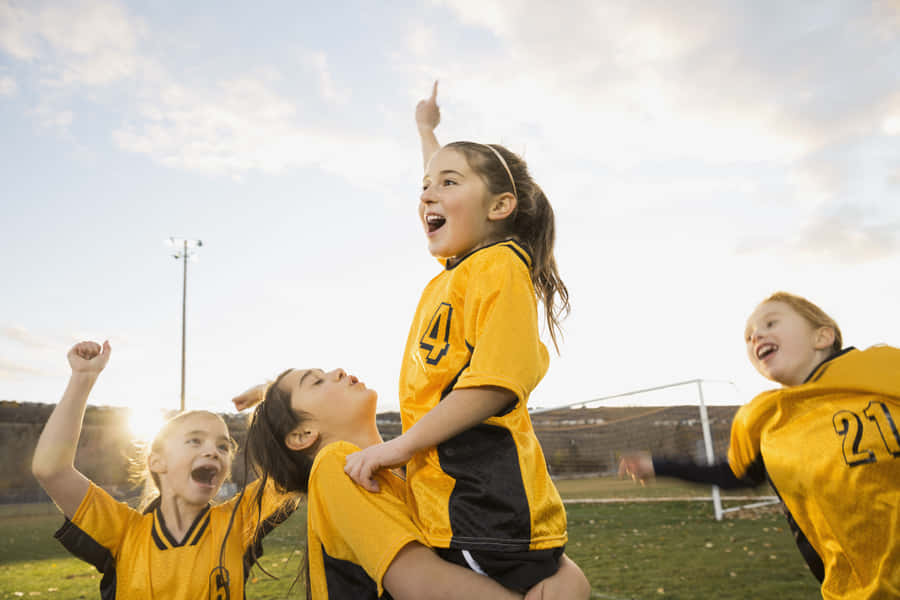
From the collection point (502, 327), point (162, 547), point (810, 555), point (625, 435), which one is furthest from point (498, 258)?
point (625, 435)

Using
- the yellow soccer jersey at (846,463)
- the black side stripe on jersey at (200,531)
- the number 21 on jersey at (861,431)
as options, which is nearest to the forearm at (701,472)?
the yellow soccer jersey at (846,463)

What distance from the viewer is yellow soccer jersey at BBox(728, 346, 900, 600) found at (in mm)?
2387

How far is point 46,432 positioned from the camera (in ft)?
7.89

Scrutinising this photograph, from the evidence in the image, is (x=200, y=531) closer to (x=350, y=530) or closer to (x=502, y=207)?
(x=350, y=530)

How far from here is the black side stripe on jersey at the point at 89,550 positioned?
95.0 inches

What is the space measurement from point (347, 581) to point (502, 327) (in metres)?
0.81

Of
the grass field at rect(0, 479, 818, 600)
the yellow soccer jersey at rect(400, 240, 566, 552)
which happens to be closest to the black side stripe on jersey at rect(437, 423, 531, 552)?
the yellow soccer jersey at rect(400, 240, 566, 552)

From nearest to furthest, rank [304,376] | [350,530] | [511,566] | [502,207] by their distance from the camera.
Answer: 1. [511,566]
2. [350,530]
3. [502,207]
4. [304,376]

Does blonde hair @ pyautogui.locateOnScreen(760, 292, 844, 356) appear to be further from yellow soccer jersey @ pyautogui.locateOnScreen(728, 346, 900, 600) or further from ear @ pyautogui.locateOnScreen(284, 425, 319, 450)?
ear @ pyautogui.locateOnScreen(284, 425, 319, 450)

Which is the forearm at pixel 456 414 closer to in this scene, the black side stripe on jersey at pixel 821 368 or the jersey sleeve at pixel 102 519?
the jersey sleeve at pixel 102 519

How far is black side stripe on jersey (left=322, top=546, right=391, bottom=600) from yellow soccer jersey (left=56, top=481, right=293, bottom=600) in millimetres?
707

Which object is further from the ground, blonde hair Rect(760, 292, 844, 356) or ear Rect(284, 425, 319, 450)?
blonde hair Rect(760, 292, 844, 356)

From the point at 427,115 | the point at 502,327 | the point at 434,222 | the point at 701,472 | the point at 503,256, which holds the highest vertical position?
the point at 427,115

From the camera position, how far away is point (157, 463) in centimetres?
276
